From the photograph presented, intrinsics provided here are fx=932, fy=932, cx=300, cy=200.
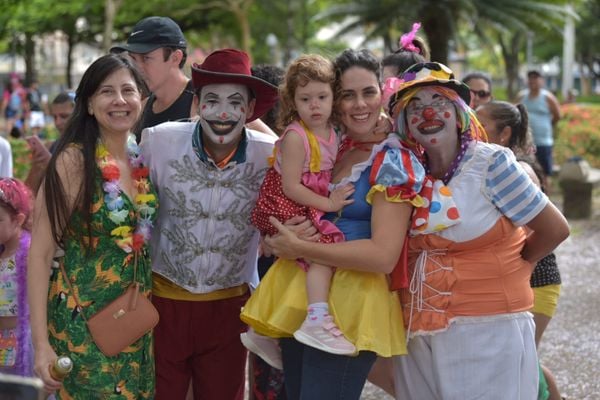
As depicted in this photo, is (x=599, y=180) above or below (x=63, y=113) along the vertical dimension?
below

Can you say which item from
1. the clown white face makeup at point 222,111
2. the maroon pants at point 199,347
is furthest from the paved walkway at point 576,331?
the clown white face makeup at point 222,111

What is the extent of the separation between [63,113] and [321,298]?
142 inches

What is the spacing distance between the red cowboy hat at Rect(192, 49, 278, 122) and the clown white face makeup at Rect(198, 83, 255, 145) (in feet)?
0.11

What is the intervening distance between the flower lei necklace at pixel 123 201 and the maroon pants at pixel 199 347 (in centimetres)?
45

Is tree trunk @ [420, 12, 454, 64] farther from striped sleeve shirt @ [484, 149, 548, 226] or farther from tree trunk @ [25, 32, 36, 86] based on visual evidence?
tree trunk @ [25, 32, 36, 86]

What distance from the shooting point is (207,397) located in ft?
13.5

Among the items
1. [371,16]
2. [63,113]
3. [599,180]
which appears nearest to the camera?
[63,113]

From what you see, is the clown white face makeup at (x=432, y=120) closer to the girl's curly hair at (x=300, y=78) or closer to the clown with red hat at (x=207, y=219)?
the girl's curly hair at (x=300, y=78)

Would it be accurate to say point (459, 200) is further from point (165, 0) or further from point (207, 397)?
point (165, 0)

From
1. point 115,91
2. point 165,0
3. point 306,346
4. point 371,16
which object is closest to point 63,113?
point 115,91

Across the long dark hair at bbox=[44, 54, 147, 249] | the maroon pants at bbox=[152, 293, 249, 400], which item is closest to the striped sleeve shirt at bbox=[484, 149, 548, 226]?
the maroon pants at bbox=[152, 293, 249, 400]

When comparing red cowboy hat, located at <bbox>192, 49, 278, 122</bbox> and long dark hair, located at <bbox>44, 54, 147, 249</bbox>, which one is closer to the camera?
long dark hair, located at <bbox>44, 54, 147, 249</bbox>

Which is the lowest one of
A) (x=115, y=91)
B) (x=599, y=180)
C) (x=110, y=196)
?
(x=599, y=180)

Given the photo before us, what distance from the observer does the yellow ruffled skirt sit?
3.42 m
